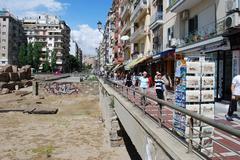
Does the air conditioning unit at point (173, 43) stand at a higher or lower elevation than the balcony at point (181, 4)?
lower

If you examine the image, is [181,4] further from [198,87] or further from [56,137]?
[198,87]

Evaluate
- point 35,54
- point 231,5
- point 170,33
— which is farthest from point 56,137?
point 35,54

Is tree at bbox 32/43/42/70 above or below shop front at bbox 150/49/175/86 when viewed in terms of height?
above

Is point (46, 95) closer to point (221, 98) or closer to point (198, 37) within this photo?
point (198, 37)

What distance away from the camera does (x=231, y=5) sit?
17.2 meters

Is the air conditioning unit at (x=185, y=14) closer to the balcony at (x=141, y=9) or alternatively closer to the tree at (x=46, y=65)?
the balcony at (x=141, y=9)

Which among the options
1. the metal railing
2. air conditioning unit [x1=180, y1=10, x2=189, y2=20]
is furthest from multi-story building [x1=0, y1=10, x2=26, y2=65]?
the metal railing

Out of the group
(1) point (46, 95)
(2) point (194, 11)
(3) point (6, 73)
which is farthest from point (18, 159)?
(3) point (6, 73)

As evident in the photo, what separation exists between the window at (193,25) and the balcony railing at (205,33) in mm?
209

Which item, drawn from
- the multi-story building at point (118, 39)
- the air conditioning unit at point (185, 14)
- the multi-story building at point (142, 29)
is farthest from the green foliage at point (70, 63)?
the air conditioning unit at point (185, 14)

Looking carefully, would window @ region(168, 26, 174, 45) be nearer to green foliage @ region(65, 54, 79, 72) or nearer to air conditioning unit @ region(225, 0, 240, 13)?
air conditioning unit @ region(225, 0, 240, 13)

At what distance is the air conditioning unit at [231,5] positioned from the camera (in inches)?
653

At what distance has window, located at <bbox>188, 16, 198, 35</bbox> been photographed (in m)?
24.3

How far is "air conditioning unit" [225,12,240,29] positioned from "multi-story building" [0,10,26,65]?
346 ft
